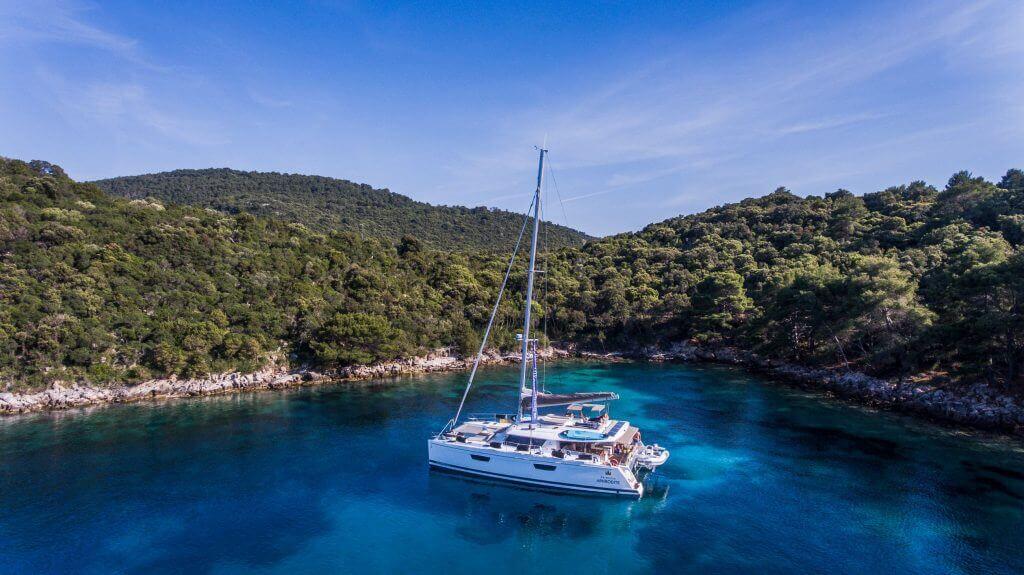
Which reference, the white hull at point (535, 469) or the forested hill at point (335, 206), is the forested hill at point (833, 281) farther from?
the forested hill at point (335, 206)

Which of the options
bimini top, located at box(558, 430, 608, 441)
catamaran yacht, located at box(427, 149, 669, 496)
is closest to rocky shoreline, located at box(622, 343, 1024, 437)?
catamaran yacht, located at box(427, 149, 669, 496)

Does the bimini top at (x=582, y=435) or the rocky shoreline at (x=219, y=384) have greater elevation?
the bimini top at (x=582, y=435)

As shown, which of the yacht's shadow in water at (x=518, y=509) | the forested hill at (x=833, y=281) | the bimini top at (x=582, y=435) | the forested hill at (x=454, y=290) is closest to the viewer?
the yacht's shadow in water at (x=518, y=509)

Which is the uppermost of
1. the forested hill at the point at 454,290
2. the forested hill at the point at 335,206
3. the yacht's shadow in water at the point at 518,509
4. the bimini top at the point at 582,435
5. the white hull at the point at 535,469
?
the forested hill at the point at 335,206

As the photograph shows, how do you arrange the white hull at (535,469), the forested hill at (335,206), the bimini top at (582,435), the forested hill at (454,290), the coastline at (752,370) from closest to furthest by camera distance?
the white hull at (535,469) < the bimini top at (582,435) < the coastline at (752,370) < the forested hill at (454,290) < the forested hill at (335,206)

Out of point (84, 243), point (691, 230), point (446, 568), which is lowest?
point (446, 568)

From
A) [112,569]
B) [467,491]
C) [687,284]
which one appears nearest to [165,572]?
[112,569]

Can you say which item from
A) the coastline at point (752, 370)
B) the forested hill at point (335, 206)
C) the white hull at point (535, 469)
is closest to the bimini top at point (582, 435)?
the white hull at point (535, 469)

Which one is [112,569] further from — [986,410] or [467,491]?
[986,410]

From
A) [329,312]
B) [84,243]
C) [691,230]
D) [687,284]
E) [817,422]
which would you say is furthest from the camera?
[691,230]
